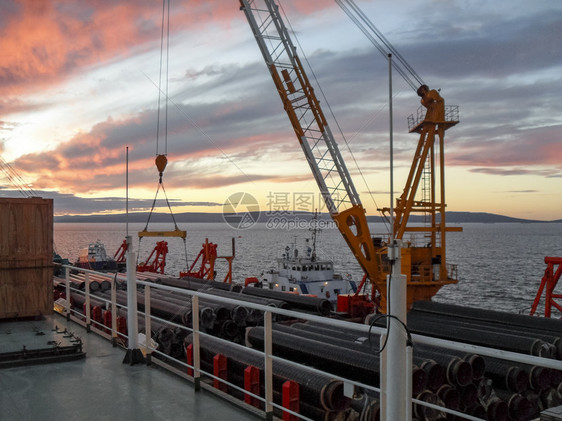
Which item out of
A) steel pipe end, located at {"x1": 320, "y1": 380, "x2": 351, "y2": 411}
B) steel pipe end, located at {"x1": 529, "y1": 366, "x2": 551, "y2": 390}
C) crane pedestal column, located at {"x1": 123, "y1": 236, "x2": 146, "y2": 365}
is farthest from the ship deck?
steel pipe end, located at {"x1": 529, "y1": 366, "x2": 551, "y2": 390}

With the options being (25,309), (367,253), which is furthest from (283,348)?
(367,253)

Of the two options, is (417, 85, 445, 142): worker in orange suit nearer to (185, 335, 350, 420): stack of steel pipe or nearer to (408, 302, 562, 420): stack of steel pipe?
(408, 302, 562, 420): stack of steel pipe

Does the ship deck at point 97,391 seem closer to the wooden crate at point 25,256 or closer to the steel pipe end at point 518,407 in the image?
the wooden crate at point 25,256

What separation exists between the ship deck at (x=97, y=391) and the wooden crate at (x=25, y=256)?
6.46 ft

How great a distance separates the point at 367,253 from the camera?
31062mm

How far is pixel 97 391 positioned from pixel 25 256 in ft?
16.9

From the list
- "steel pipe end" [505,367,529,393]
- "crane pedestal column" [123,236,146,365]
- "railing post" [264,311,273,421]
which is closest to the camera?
"railing post" [264,311,273,421]

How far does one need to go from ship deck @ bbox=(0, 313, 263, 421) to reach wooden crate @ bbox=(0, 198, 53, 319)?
6.46ft

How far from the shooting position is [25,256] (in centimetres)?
1039

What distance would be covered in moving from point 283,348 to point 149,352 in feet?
10.3

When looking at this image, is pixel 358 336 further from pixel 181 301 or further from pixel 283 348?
pixel 181 301

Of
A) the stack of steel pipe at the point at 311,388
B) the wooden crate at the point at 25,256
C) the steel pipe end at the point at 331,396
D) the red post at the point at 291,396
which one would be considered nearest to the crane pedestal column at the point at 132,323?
the stack of steel pipe at the point at 311,388

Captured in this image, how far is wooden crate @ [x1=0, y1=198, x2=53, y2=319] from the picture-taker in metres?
10.1

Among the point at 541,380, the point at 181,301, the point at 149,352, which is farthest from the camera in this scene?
the point at 181,301
